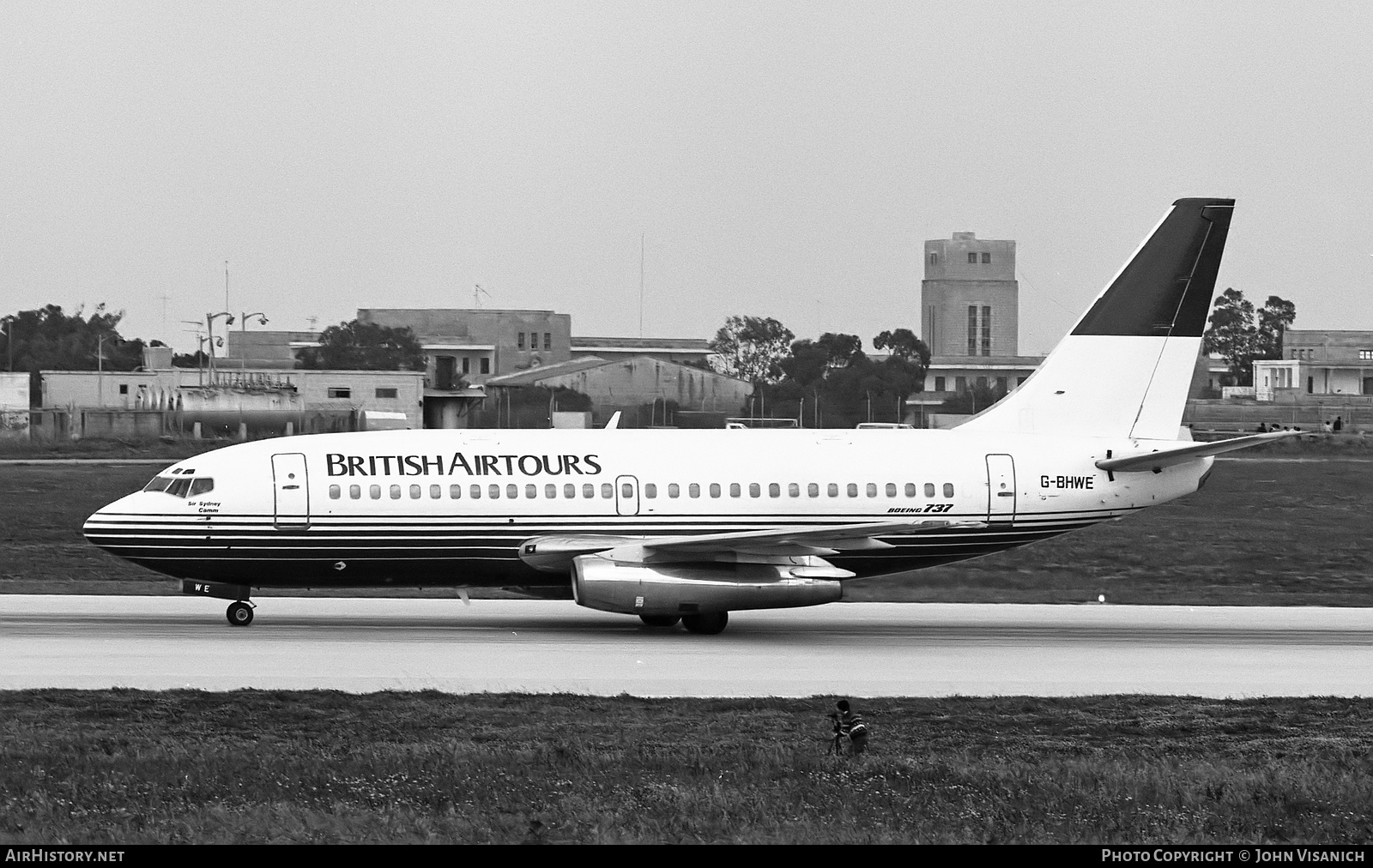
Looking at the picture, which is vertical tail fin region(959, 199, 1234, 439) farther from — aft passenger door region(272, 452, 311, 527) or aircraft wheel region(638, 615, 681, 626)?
aft passenger door region(272, 452, 311, 527)

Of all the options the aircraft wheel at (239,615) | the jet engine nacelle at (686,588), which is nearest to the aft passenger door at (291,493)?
the aircraft wheel at (239,615)

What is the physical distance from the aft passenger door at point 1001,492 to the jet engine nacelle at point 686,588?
11.7ft

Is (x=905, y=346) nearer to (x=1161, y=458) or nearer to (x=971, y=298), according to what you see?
(x=971, y=298)

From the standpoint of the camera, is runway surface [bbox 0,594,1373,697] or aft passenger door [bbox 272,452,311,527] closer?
runway surface [bbox 0,594,1373,697]

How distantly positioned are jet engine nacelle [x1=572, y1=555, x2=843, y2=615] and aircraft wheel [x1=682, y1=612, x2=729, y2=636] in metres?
0.61

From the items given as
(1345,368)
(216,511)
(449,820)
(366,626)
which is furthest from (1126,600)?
(1345,368)

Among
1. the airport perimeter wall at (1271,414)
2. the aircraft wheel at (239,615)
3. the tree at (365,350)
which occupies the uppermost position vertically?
the tree at (365,350)

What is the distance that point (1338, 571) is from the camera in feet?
129

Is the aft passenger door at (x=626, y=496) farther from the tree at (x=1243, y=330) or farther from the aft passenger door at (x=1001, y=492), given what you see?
the tree at (x=1243, y=330)

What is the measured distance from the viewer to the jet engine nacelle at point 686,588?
25.8m

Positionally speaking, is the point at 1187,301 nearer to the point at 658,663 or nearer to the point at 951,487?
the point at 951,487

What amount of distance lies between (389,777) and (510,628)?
41.7 ft

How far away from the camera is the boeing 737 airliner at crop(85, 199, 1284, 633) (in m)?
26.6

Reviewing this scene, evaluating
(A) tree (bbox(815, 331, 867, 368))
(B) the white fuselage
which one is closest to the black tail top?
(B) the white fuselage
